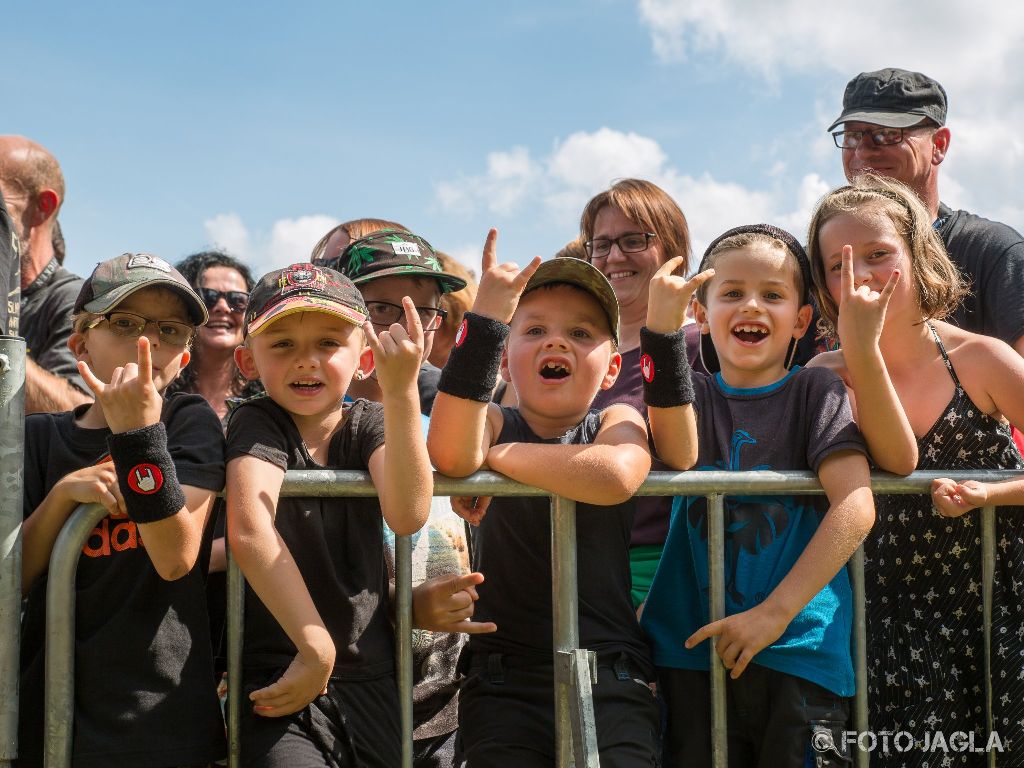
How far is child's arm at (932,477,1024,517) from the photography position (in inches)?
115

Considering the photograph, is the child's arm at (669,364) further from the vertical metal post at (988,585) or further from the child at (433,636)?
the vertical metal post at (988,585)

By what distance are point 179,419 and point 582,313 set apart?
3.88 feet

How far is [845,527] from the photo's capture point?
2.84m

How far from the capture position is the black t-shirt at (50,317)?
13.8ft

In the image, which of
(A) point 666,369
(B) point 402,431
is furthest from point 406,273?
(B) point 402,431

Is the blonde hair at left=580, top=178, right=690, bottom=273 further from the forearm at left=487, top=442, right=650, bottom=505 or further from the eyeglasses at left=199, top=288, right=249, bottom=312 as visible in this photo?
the forearm at left=487, top=442, right=650, bottom=505

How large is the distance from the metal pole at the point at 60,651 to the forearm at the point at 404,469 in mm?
733

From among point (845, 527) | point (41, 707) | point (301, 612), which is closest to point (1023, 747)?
point (845, 527)

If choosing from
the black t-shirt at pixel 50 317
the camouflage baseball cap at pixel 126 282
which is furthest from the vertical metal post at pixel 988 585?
the black t-shirt at pixel 50 317

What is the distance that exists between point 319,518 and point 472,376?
1.75 feet

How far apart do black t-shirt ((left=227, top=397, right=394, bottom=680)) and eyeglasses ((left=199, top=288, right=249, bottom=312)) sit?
245 centimetres

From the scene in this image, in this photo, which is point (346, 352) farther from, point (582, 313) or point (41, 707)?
point (41, 707)

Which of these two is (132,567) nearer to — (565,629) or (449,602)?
(449,602)

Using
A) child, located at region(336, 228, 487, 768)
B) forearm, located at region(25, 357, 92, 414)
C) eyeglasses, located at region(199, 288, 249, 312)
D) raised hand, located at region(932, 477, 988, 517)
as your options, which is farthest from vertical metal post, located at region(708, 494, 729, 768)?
eyeglasses, located at region(199, 288, 249, 312)
